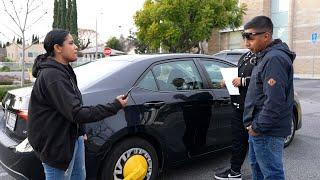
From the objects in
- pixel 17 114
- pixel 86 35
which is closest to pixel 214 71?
pixel 17 114

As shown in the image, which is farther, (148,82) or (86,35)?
(86,35)

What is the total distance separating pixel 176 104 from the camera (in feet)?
14.6

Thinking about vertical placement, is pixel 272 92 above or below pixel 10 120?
above

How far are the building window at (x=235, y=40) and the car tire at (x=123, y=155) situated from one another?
28.1 m

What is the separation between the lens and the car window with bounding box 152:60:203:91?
4496mm

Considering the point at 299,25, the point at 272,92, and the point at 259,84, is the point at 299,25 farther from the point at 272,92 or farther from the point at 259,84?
Result: the point at 272,92

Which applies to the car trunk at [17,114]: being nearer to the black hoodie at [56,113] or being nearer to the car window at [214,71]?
the black hoodie at [56,113]

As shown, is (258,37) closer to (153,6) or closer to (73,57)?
(73,57)

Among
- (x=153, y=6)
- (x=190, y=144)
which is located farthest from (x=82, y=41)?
(x=190, y=144)

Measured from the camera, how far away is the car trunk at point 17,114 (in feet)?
12.3

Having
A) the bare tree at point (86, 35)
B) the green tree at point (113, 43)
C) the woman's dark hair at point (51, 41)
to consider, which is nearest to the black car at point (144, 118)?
the woman's dark hair at point (51, 41)

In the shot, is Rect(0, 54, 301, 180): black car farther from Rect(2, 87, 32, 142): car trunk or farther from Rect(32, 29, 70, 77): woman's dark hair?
Rect(32, 29, 70, 77): woman's dark hair

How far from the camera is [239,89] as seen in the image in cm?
442

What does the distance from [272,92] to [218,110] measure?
1.88m
